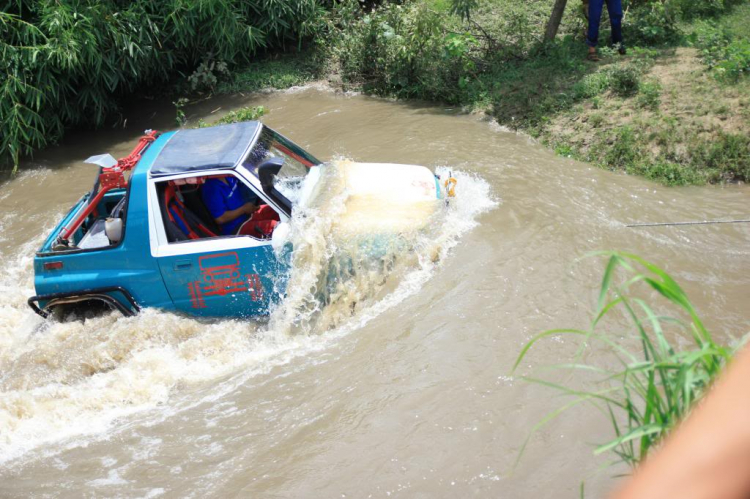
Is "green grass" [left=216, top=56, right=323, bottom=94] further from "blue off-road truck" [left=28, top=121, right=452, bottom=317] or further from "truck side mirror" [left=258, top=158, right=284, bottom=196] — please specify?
"truck side mirror" [left=258, top=158, right=284, bottom=196]

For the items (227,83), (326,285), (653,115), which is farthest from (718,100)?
(227,83)

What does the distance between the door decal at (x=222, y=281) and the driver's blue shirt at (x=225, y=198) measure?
55 centimetres

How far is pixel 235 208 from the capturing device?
20.0ft

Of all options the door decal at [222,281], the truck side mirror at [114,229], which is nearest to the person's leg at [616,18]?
the door decal at [222,281]

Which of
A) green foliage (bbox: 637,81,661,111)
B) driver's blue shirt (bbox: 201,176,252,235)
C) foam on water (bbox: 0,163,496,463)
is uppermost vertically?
green foliage (bbox: 637,81,661,111)

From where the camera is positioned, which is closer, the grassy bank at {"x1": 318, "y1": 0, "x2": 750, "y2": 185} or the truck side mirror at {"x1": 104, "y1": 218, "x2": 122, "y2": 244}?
the truck side mirror at {"x1": 104, "y1": 218, "x2": 122, "y2": 244}

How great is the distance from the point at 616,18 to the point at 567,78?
1.22 m

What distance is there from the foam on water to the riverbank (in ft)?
11.4

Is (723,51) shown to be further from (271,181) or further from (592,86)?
(271,181)

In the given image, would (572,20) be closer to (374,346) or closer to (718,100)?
(718,100)

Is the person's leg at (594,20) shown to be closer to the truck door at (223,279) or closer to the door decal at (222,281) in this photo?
the truck door at (223,279)

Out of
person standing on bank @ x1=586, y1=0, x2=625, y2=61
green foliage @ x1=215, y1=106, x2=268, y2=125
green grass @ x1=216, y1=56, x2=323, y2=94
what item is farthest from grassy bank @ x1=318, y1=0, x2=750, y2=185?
green foliage @ x1=215, y1=106, x2=268, y2=125

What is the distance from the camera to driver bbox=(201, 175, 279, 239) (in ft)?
19.3

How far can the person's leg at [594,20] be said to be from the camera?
32.5ft
